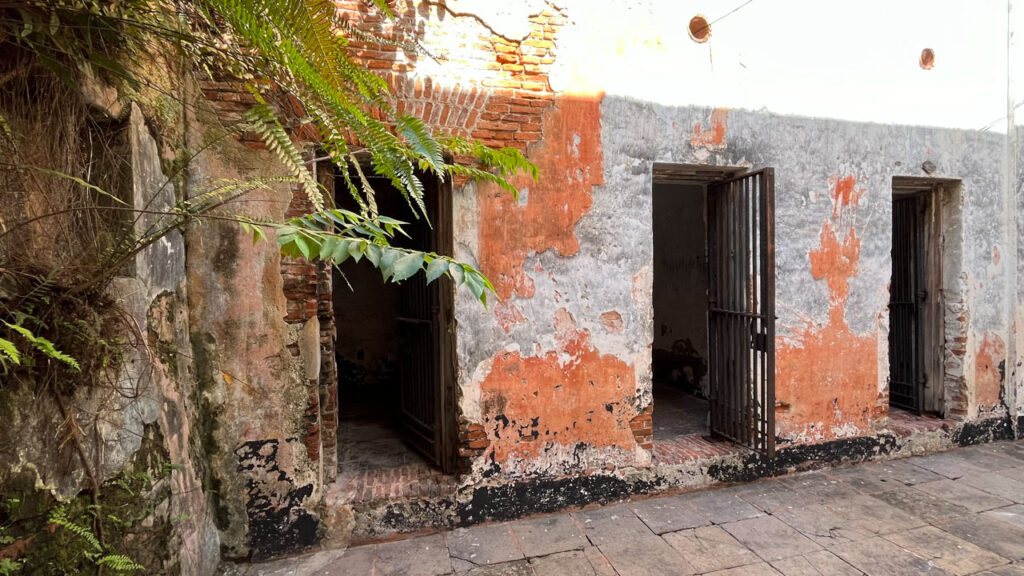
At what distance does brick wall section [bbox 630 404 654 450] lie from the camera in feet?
11.0

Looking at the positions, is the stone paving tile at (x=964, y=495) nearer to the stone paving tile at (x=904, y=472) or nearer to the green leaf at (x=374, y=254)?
the stone paving tile at (x=904, y=472)

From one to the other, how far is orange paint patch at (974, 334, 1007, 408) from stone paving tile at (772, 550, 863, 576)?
120 inches

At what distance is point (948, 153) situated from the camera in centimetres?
414

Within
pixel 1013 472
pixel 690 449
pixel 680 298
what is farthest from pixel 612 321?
pixel 1013 472

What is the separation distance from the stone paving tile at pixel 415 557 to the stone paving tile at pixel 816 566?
1.85m

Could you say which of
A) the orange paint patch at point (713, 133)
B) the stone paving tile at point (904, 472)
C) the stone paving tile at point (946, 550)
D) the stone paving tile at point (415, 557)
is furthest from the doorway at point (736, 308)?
the stone paving tile at point (415, 557)

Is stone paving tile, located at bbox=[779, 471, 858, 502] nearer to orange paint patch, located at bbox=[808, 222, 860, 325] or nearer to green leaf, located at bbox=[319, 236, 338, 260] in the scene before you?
orange paint patch, located at bbox=[808, 222, 860, 325]

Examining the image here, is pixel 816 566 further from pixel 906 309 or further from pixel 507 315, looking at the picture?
pixel 906 309

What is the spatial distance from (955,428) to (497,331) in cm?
443

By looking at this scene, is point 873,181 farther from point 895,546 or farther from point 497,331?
point 497,331

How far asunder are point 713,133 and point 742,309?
53.2 inches

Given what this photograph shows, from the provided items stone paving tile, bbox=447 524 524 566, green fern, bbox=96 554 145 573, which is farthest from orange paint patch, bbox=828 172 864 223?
green fern, bbox=96 554 145 573

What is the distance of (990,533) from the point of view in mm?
2855

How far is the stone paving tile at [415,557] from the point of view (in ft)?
8.46
